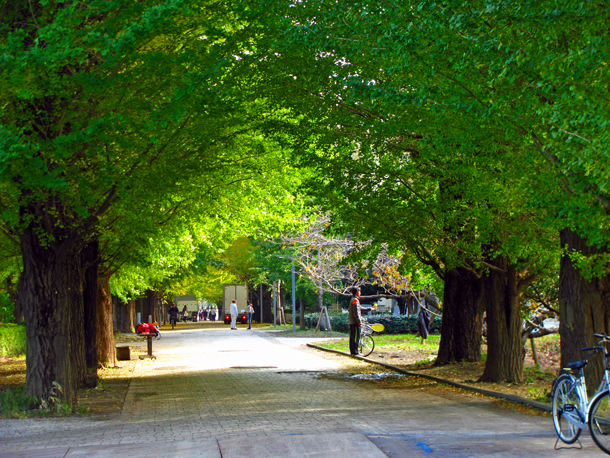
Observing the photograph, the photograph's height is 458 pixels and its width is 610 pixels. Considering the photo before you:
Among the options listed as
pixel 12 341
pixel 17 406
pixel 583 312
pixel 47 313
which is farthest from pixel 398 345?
pixel 17 406

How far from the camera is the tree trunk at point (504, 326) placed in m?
13.6

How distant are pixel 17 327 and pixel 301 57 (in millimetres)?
18839

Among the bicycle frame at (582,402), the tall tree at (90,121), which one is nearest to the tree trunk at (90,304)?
the tall tree at (90,121)

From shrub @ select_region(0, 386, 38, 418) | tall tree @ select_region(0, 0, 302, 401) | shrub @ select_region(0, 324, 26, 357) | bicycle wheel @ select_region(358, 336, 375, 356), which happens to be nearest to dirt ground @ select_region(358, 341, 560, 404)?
bicycle wheel @ select_region(358, 336, 375, 356)

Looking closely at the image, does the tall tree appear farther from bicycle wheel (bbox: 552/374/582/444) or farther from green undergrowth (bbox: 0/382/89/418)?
bicycle wheel (bbox: 552/374/582/444)

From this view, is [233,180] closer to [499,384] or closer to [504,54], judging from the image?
[499,384]

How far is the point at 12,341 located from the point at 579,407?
860 inches

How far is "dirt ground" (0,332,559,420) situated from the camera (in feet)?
40.4

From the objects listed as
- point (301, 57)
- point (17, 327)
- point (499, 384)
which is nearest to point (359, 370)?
point (499, 384)

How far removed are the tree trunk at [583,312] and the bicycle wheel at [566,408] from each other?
278 cm

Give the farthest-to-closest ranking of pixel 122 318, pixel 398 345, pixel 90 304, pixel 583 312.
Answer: pixel 122 318 < pixel 398 345 < pixel 90 304 < pixel 583 312

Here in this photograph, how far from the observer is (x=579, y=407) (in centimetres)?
730

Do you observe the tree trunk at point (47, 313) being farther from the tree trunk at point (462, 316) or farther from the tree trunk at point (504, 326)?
the tree trunk at point (462, 316)

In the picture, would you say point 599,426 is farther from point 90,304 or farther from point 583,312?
point 90,304
